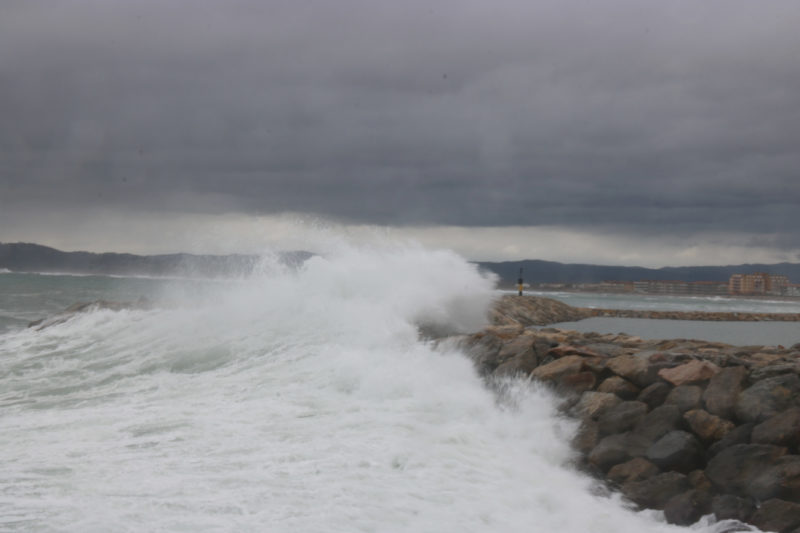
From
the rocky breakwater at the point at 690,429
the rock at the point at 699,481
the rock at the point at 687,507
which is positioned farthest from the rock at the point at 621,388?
the rock at the point at 687,507

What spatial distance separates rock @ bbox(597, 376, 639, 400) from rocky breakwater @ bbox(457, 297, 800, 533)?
11 mm

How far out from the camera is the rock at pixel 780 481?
5.02 metres

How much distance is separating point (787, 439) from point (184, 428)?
18.0 feet

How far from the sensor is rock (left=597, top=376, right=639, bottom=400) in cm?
686

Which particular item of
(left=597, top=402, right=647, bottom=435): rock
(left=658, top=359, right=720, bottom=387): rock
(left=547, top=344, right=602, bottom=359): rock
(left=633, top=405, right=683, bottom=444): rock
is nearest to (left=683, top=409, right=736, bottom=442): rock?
(left=633, top=405, right=683, bottom=444): rock

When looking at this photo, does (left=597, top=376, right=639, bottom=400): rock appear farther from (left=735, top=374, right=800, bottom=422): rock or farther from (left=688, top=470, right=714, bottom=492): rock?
(left=688, top=470, right=714, bottom=492): rock

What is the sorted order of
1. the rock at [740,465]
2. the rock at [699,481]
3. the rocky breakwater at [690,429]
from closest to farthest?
the rocky breakwater at [690,429] → the rock at [740,465] → the rock at [699,481]

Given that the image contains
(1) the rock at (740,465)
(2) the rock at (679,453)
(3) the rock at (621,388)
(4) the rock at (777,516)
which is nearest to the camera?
(4) the rock at (777,516)

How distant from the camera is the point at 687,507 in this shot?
5172mm

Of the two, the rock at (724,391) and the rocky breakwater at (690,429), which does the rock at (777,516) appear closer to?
the rocky breakwater at (690,429)

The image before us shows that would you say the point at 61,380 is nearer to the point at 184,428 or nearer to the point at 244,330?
the point at 244,330

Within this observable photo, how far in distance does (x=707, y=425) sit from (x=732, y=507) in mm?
944

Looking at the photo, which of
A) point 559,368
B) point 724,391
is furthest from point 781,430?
point 559,368

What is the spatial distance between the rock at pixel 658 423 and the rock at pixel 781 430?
0.68 meters
